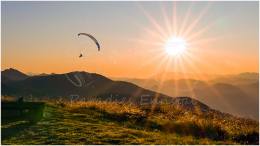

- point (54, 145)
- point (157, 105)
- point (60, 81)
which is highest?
point (60, 81)

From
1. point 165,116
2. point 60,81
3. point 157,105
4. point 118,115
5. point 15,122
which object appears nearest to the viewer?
point 15,122

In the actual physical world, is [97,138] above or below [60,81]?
below

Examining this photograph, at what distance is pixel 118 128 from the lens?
24875 mm

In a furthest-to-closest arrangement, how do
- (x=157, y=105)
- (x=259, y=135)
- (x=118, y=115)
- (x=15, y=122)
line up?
(x=157, y=105) → (x=118, y=115) → (x=259, y=135) → (x=15, y=122)

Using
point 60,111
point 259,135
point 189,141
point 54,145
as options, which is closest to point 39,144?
point 54,145

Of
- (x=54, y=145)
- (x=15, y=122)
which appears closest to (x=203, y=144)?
(x=54, y=145)

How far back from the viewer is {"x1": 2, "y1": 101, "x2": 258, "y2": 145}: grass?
21031mm

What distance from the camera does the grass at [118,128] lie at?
21031 millimetres

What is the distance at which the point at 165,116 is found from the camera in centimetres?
3319

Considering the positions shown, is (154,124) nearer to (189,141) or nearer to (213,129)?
(213,129)

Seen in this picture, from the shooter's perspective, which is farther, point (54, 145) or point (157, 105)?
point (157, 105)

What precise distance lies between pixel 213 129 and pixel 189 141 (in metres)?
5.88

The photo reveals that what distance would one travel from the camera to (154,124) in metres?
29.0

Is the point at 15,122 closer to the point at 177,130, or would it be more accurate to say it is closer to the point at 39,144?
the point at 39,144
